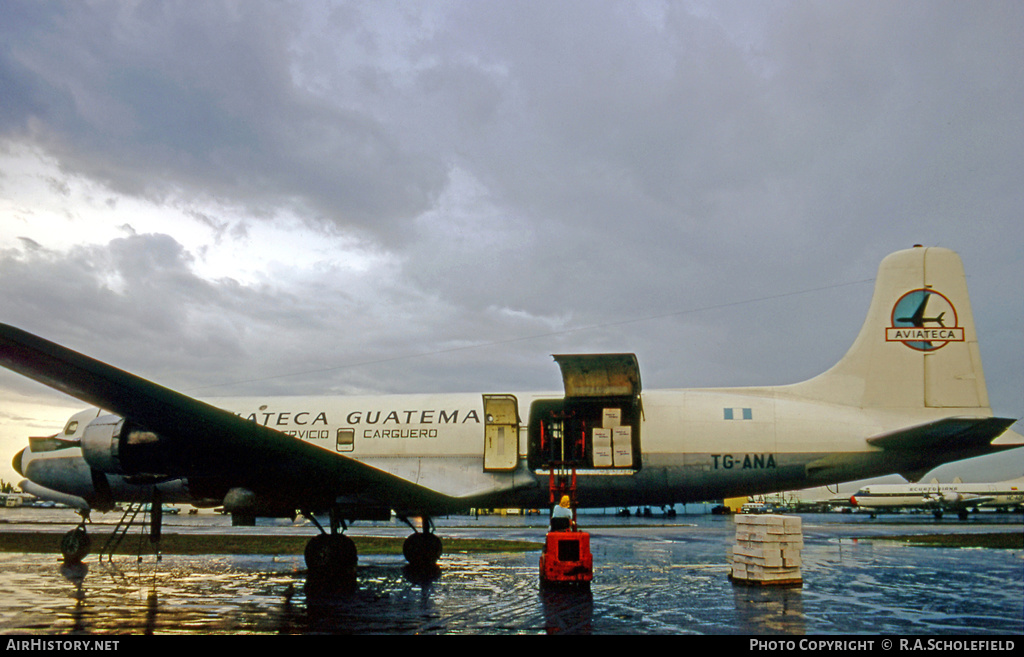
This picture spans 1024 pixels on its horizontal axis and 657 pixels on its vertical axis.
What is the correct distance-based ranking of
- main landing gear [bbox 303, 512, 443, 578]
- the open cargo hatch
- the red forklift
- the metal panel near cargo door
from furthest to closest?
the open cargo hatch → the metal panel near cargo door → main landing gear [bbox 303, 512, 443, 578] → the red forklift

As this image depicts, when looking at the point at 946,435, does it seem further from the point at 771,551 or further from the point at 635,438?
the point at 635,438

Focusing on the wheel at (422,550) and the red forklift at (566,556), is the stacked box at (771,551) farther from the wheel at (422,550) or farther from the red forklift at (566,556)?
the wheel at (422,550)

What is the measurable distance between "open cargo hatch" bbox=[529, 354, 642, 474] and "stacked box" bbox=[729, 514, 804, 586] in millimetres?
2861

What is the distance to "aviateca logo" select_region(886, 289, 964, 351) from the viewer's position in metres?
14.7

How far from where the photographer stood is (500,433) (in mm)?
15484

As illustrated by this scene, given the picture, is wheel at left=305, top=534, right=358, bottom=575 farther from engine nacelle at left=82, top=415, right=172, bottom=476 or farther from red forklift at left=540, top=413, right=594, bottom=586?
red forklift at left=540, top=413, right=594, bottom=586

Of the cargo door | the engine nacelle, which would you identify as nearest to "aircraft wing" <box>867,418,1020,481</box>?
the cargo door

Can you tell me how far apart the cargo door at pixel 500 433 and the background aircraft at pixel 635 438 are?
34mm

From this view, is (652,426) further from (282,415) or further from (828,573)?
(282,415)

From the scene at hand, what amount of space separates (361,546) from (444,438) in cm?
1259

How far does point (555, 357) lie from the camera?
571 inches

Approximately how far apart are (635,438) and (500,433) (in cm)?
319

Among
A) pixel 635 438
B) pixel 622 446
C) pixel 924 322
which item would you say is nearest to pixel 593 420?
pixel 622 446

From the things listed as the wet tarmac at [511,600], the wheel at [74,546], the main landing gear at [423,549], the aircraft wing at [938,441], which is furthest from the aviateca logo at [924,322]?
the wheel at [74,546]
